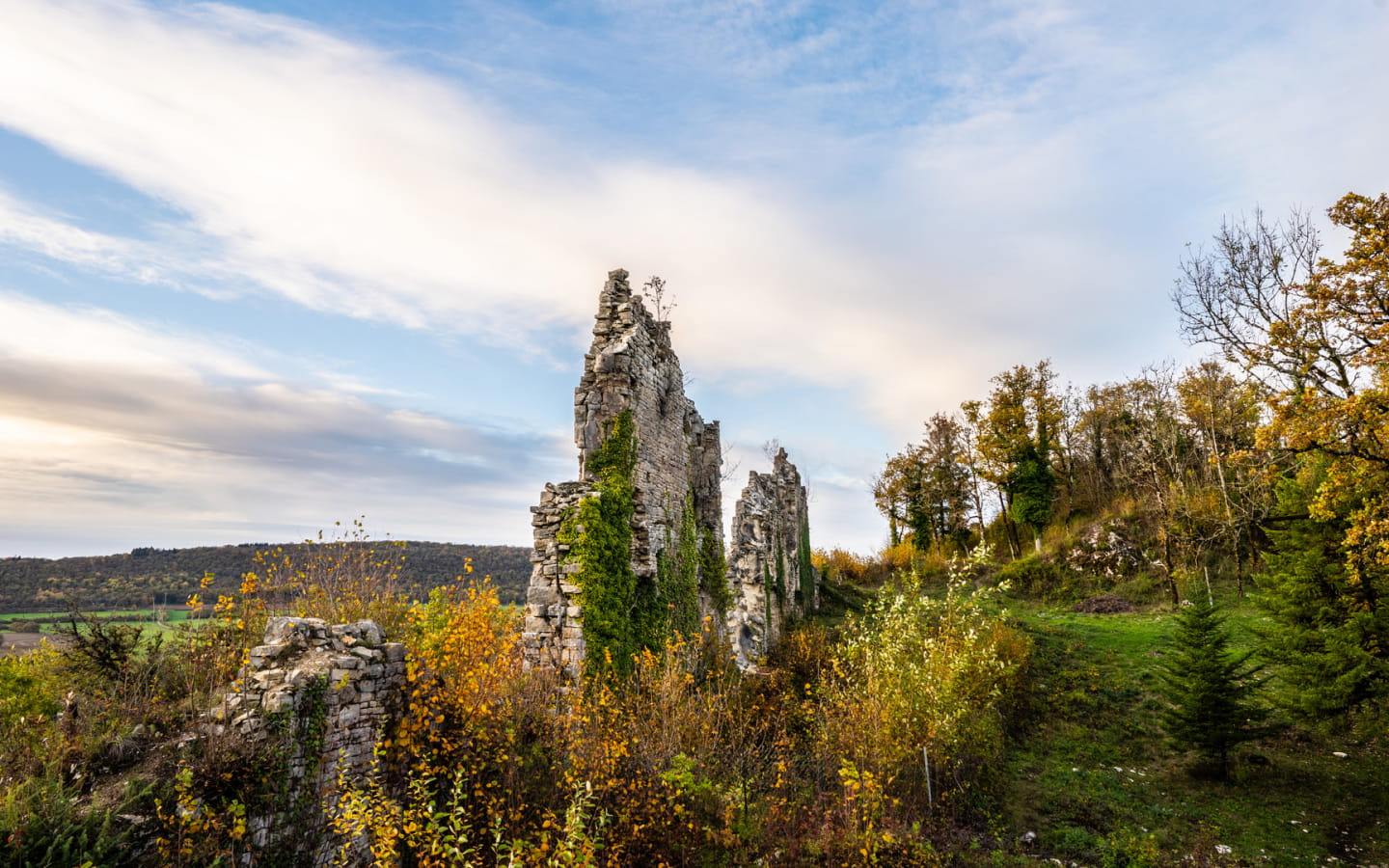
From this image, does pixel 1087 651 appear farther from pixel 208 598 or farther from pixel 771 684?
pixel 208 598

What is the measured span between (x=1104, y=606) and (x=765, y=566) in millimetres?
16039

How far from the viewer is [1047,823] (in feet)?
35.8

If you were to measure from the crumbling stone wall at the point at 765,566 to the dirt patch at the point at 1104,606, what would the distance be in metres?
10.7

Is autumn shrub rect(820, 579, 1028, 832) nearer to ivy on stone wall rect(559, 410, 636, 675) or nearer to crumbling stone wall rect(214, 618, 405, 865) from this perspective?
ivy on stone wall rect(559, 410, 636, 675)

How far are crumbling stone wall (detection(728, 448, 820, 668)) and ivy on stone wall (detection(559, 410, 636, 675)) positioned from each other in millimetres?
5378

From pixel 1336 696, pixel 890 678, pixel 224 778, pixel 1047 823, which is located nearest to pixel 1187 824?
pixel 1047 823

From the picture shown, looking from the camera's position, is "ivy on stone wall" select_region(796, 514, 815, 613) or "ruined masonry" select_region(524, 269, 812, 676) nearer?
"ruined masonry" select_region(524, 269, 812, 676)

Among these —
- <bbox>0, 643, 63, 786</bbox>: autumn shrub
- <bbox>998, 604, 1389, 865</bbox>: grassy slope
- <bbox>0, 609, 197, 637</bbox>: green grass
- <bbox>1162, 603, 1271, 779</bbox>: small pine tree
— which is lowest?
<bbox>998, 604, 1389, 865</bbox>: grassy slope

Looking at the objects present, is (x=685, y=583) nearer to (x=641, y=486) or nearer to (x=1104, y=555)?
(x=641, y=486)

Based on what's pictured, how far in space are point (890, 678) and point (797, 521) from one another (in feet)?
51.8

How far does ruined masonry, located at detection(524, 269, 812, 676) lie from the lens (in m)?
10.8

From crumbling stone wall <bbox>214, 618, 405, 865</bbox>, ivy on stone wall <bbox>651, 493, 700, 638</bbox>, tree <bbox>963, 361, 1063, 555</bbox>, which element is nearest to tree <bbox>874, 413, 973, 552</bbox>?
tree <bbox>963, 361, 1063, 555</bbox>

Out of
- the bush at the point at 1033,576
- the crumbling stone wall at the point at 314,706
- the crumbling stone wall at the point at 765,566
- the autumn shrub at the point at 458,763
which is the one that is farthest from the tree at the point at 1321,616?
the bush at the point at 1033,576

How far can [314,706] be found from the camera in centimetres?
675
